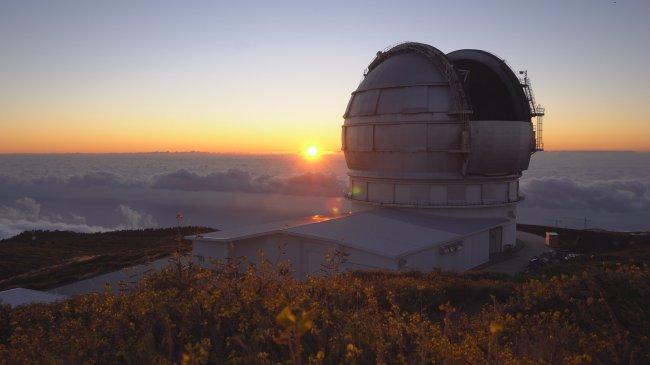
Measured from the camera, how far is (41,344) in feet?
15.7

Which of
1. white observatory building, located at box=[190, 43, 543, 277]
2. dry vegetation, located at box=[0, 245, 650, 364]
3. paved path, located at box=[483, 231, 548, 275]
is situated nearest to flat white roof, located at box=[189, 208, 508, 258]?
white observatory building, located at box=[190, 43, 543, 277]

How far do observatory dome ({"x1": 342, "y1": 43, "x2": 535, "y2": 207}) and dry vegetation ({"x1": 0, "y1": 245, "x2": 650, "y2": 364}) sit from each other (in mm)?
13979

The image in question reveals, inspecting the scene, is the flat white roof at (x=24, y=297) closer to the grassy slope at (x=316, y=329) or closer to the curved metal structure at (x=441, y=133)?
the grassy slope at (x=316, y=329)

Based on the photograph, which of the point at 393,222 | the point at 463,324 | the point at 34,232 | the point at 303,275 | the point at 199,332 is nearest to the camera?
the point at 199,332

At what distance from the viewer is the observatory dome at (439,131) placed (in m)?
21.3

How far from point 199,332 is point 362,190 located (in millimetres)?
19739

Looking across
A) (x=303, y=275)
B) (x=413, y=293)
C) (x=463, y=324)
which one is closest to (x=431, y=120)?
(x=303, y=275)

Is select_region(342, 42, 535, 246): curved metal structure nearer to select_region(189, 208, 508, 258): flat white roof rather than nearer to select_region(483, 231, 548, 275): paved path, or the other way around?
select_region(189, 208, 508, 258): flat white roof

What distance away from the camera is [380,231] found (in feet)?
59.4

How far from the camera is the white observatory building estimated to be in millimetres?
20031

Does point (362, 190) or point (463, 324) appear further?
point (362, 190)

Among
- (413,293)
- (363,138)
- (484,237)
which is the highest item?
(363,138)

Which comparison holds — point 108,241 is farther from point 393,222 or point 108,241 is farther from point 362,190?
point 393,222

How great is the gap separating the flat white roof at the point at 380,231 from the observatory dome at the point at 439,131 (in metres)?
1.63
